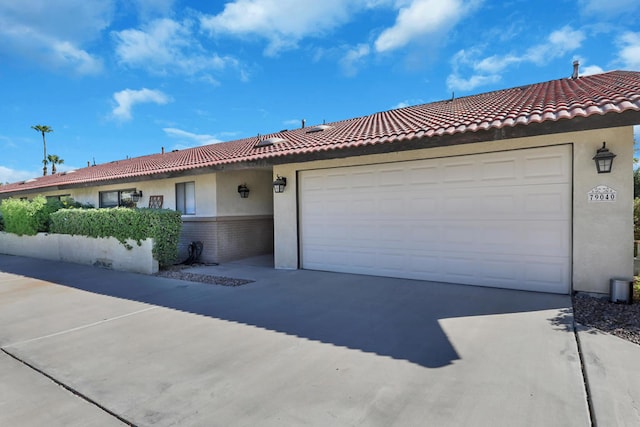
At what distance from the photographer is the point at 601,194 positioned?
5.88 meters

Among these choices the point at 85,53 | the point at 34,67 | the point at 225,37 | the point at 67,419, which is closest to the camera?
the point at 67,419

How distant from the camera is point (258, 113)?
18625 millimetres

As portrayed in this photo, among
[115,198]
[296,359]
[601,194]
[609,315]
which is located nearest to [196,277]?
[296,359]

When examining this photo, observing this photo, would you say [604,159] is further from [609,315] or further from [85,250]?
[85,250]

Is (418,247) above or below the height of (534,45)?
below

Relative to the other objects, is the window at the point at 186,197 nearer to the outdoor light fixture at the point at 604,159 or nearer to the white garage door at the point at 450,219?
the white garage door at the point at 450,219

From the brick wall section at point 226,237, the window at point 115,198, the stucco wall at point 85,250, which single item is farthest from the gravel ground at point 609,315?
the window at point 115,198

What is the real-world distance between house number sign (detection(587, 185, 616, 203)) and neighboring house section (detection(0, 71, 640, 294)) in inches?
0.7

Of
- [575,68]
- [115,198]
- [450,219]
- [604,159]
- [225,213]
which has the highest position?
[575,68]

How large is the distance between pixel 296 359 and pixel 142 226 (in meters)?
7.47

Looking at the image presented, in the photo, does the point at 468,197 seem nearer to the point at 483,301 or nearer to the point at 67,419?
the point at 483,301

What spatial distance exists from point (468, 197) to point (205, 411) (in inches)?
247

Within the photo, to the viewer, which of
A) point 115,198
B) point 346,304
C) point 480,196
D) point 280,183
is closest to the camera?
point 346,304

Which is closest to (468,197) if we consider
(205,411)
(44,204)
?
(205,411)
